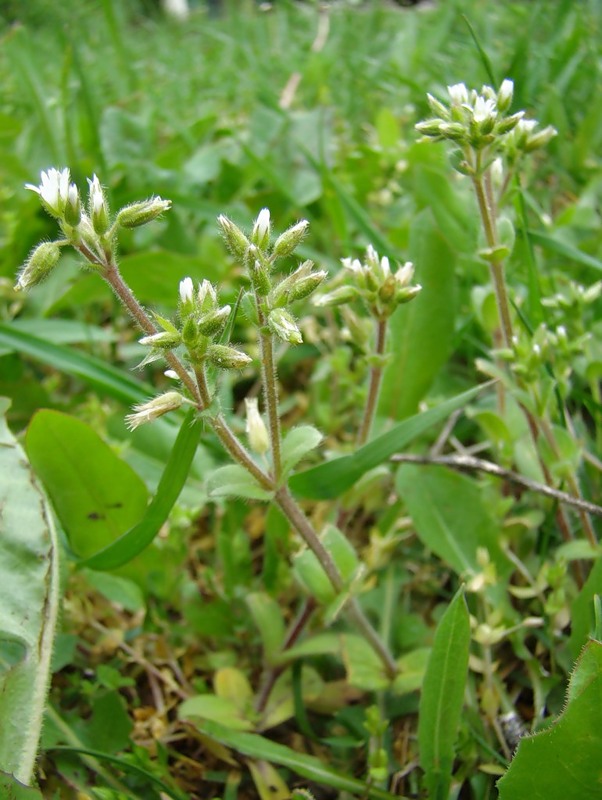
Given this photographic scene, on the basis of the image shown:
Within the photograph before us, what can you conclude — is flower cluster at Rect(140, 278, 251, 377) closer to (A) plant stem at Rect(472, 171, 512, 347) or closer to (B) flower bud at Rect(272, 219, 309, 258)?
(B) flower bud at Rect(272, 219, 309, 258)

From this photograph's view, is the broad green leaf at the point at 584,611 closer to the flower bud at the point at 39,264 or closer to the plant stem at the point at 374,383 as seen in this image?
the plant stem at the point at 374,383

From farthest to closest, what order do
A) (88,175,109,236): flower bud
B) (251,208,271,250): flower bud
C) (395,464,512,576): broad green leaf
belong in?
(395,464,512,576): broad green leaf < (251,208,271,250): flower bud < (88,175,109,236): flower bud

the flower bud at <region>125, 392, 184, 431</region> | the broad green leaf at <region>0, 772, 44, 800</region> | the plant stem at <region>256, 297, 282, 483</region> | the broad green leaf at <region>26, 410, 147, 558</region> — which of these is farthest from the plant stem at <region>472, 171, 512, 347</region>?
the broad green leaf at <region>0, 772, 44, 800</region>

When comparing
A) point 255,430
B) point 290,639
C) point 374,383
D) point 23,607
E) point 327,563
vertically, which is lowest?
point 290,639

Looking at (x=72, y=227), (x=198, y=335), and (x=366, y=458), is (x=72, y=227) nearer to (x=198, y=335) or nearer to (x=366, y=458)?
(x=198, y=335)

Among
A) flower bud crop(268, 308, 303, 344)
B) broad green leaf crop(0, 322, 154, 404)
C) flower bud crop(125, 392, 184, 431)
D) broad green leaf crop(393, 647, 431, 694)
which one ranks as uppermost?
flower bud crop(268, 308, 303, 344)

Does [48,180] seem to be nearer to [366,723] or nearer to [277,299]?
[277,299]

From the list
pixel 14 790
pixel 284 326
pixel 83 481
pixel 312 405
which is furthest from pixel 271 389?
pixel 312 405
